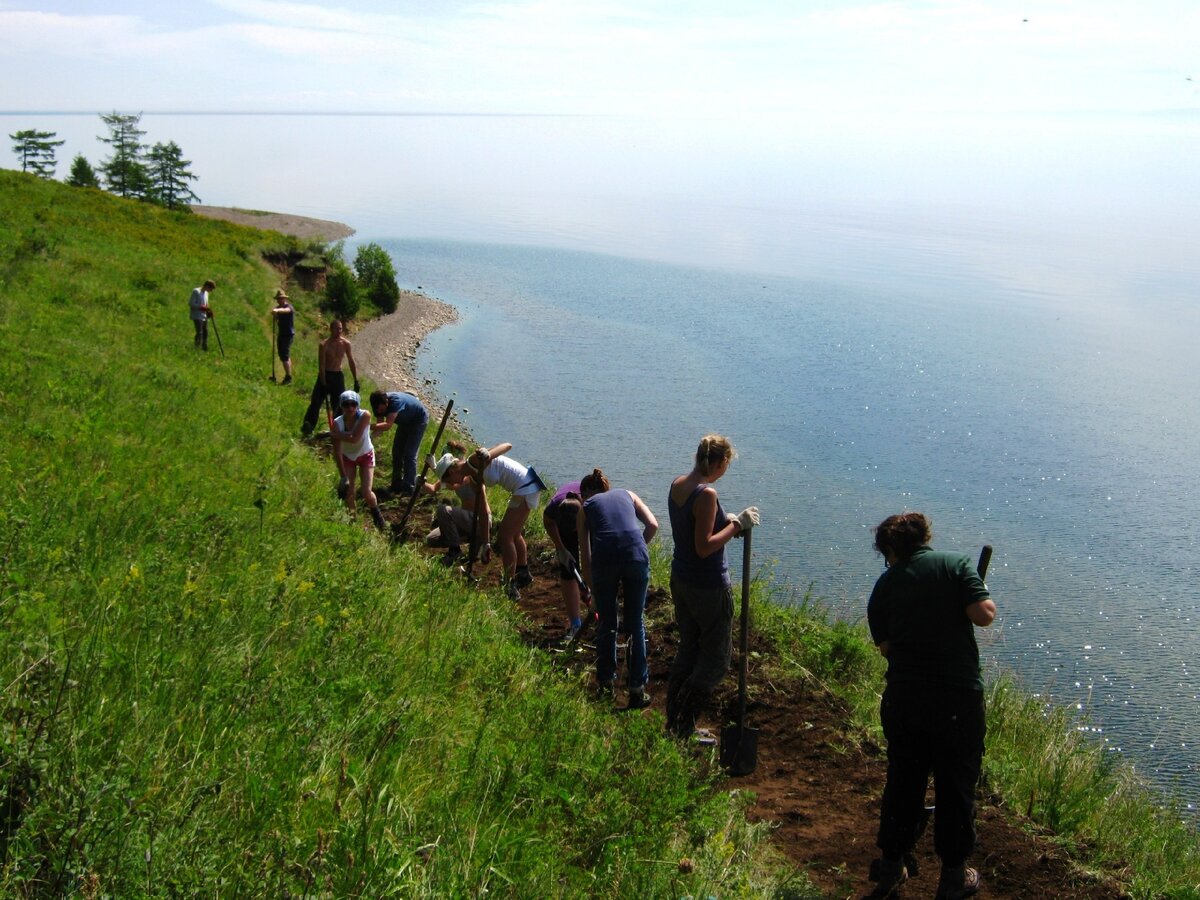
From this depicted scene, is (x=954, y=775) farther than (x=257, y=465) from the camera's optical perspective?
No

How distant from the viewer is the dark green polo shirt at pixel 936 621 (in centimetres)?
507

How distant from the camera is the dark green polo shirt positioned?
5066mm

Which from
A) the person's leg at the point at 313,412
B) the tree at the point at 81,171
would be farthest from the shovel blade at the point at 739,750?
the tree at the point at 81,171

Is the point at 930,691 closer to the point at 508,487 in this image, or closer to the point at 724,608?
the point at 724,608

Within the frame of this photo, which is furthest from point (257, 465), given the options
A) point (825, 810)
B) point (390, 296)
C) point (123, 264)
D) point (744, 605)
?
point (390, 296)

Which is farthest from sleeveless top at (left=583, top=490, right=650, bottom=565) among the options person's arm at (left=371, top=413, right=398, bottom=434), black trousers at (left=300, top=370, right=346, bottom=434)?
black trousers at (left=300, top=370, right=346, bottom=434)

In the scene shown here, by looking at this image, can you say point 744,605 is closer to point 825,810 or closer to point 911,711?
point 825,810

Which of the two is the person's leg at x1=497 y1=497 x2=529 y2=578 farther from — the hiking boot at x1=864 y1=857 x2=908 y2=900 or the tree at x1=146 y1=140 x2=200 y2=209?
the tree at x1=146 y1=140 x2=200 y2=209

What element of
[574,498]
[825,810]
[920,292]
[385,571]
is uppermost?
[920,292]

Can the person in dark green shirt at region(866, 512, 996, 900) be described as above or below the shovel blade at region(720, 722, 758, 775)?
above

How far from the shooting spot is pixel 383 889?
11.4ft

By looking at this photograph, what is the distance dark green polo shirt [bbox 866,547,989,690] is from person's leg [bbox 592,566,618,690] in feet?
8.38

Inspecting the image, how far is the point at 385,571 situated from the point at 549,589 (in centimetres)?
282

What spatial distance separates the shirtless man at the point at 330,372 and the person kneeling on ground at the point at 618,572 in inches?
346
